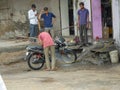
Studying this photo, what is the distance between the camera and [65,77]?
35.8ft

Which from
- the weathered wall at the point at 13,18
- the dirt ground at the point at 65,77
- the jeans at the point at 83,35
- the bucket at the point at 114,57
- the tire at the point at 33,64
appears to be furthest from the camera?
the weathered wall at the point at 13,18

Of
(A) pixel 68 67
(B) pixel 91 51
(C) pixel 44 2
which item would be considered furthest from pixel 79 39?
(C) pixel 44 2

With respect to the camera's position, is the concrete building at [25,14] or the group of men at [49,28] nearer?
the group of men at [49,28]

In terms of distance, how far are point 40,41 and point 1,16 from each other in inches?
362

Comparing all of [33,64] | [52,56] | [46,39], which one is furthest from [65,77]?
[33,64]

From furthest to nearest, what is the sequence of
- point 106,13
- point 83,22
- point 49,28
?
point 106,13 → point 49,28 → point 83,22

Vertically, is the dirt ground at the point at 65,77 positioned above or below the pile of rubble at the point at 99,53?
below

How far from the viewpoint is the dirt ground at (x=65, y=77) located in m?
9.37

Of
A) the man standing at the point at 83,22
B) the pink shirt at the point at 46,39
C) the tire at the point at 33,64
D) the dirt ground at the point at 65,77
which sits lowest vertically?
the dirt ground at the point at 65,77

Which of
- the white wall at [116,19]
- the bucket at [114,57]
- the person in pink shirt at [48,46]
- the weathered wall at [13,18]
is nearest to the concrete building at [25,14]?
the weathered wall at [13,18]

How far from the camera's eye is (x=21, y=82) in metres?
10.2

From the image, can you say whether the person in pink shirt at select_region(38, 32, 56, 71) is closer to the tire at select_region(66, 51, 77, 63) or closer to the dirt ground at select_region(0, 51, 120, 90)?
the dirt ground at select_region(0, 51, 120, 90)

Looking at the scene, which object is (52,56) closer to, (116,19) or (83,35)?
(116,19)

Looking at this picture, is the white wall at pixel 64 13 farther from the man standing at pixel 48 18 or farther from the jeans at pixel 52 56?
the jeans at pixel 52 56
